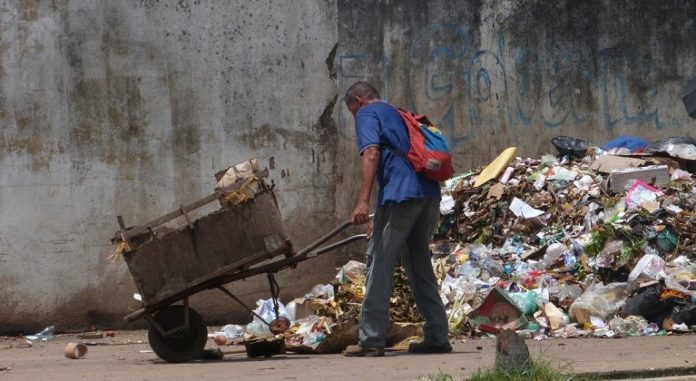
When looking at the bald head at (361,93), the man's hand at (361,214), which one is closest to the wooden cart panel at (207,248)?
the man's hand at (361,214)

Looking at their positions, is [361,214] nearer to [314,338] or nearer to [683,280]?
[314,338]

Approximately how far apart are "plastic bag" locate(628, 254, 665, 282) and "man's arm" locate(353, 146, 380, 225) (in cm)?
297

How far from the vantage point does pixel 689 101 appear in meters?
10.6

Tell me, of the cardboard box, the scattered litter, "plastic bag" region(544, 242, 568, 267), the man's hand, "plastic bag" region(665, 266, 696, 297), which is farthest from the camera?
the cardboard box

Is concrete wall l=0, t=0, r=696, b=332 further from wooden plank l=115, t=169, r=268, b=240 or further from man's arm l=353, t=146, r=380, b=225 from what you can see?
man's arm l=353, t=146, r=380, b=225

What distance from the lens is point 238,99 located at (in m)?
11.1

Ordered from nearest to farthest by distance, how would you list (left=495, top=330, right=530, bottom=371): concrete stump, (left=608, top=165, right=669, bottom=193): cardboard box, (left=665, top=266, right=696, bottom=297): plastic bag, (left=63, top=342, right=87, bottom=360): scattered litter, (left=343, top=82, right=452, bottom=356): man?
(left=495, top=330, right=530, bottom=371): concrete stump → (left=343, top=82, right=452, bottom=356): man → (left=63, top=342, right=87, bottom=360): scattered litter → (left=665, top=266, right=696, bottom=297): plastic bag → (left=608, top=165, right=669, bottom=193): cardboard box

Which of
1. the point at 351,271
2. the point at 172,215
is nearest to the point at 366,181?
the point at 172,215

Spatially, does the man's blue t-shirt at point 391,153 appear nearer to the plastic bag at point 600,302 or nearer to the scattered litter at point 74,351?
the plastic bag at point 600,302

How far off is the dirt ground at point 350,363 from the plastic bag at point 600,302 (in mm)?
506

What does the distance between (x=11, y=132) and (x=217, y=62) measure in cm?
191

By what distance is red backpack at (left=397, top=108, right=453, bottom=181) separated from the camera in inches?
315

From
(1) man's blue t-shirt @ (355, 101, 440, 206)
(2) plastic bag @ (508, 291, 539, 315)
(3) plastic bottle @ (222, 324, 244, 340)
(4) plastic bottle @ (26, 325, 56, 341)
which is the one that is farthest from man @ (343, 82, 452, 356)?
(4) plastic bottle @ (26, 325, 56, 341)

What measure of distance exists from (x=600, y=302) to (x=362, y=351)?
98.4 inches
